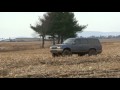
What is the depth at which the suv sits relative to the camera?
78.6ft

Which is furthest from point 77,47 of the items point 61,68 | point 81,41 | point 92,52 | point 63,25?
point 63,25

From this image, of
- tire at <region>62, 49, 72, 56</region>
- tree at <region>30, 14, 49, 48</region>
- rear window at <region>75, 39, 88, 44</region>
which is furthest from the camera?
tree at <region>30, 14, 49, 48</region>

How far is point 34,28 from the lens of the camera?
58719mm

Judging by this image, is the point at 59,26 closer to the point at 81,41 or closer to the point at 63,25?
the point at 63,25

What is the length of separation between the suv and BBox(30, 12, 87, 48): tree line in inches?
1116

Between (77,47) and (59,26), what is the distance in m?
30.4

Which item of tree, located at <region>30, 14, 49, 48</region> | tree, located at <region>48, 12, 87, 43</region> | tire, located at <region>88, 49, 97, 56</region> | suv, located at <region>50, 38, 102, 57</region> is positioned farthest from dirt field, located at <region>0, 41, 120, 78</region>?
tree, located at <region>30, 14, 49, 48</region>

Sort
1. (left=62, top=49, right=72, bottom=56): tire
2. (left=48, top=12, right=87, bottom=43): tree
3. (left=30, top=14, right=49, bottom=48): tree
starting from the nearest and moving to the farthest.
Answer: (left=62, top=49, right=72, bottom=56): tire, (left=48, top=12, right=87, bottom=43): tree, (left=30, top=14, right=49, bottom=48): tree

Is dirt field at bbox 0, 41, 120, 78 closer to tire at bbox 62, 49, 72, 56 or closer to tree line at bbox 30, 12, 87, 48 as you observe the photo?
tire at bbox 62, 49, 72, 56
